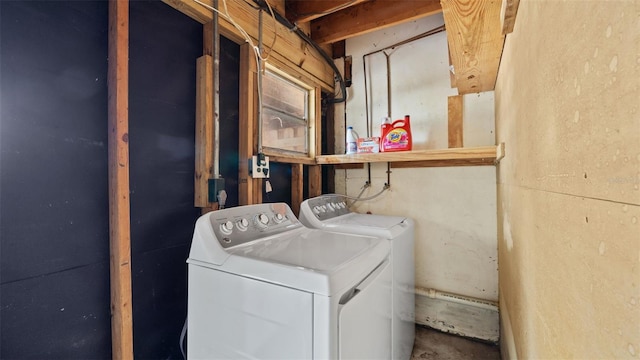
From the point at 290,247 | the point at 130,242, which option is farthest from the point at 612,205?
the point at 130,242

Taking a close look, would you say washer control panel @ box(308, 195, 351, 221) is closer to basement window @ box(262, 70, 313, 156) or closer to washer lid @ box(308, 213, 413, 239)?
washer lid @ box(308, 213, 413, 239)

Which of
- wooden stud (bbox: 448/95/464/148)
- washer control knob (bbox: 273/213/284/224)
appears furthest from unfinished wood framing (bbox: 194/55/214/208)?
wooden stud (bbox: 448/95/464/148)

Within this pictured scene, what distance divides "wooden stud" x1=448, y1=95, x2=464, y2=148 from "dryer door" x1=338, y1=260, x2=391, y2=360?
1179 millimetres

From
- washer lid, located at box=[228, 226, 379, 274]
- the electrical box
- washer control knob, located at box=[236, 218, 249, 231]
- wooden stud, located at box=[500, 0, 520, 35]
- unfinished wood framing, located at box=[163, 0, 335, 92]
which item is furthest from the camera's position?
the electrical box

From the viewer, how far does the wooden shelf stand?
1615mm

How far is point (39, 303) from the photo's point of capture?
905 mm

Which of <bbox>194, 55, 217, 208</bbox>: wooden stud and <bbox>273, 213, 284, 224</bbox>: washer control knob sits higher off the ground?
<bbox>194, 55, 217, 208</bbox>: wooden stud

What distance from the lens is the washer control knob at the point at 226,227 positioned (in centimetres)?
111

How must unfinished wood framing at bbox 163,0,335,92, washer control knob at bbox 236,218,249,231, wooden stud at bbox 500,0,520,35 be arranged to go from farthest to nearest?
unfinished wood framing at bbox 163,0,335,92 → washer control knob at bbox 236,218,249,231 → wooden stud at bbox 500,0,520,35

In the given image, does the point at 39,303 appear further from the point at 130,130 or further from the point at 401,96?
the point at 401,96

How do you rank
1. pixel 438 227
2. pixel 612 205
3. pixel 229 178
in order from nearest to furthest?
pixel 612 205
pixel 229 178
pixel 438 227

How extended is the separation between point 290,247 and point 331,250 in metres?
0.18

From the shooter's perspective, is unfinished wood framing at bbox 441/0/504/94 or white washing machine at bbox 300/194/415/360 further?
white washing machine at bbox 300/194/415/360

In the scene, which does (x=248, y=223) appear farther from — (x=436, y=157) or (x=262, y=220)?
(x=436, y=157)
